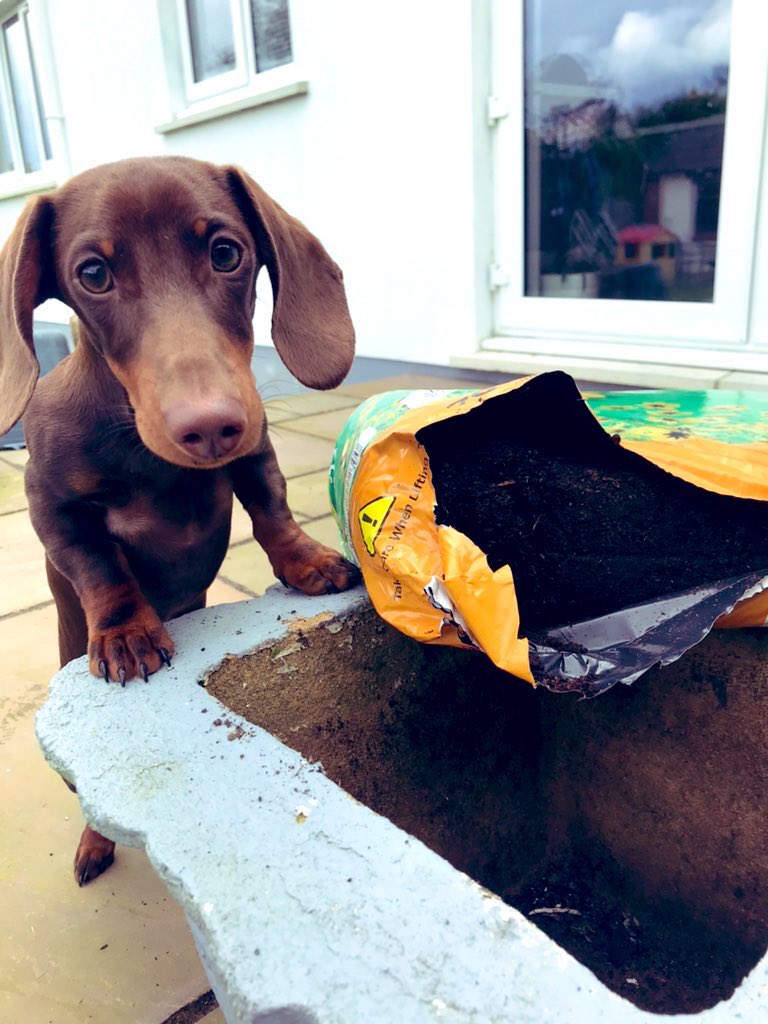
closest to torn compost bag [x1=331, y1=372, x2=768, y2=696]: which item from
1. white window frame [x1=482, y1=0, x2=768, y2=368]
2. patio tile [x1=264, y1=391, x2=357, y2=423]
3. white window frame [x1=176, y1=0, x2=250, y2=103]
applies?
white window frame [x1=482, y1=0, x2=768, y2=368]

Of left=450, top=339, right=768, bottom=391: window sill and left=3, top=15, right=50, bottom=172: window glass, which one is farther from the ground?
left=3, top=15, right=50, bottom=172: window glass

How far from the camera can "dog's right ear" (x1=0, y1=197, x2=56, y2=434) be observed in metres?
1.18

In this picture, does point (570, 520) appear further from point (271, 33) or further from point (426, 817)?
point (271, 33)

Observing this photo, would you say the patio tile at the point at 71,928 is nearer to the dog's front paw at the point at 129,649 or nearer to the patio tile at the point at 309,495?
the dog's front paw at the point at 129,649

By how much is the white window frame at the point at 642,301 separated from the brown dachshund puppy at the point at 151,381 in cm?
212

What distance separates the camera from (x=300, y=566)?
1.35m

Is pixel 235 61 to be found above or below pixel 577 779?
above

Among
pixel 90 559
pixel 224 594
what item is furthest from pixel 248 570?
pixel 90 559

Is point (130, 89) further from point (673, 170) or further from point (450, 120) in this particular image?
point (673, 170)

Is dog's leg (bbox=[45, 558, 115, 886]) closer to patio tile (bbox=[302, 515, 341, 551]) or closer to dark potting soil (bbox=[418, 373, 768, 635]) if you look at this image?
dark potting soil (bbox=[418, 373, 768, 635])

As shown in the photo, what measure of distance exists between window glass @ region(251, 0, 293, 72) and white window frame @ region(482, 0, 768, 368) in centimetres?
152

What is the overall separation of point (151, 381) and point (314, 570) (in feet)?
1.38

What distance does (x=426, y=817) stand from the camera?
4.48 feet

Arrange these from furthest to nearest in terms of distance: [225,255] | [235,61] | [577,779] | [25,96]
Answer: [25,96] < [235,61] < [577,779] < [225,255]
